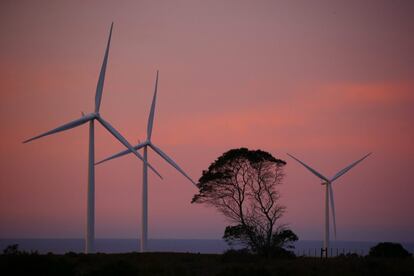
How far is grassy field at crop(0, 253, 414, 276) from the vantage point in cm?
5288

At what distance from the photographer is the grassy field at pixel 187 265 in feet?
173

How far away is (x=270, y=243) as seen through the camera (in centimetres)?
8075

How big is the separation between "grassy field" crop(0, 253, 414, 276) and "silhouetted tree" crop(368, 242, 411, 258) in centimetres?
1455

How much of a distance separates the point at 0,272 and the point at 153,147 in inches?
1687

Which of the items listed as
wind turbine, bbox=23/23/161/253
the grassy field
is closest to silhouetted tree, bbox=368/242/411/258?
the grassy field

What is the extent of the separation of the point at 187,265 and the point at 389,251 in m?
35.0

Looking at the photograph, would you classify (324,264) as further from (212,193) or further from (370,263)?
(212,193)

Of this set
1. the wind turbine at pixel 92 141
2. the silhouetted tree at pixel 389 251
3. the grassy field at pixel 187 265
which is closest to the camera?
the grassy field at pixel 187 265

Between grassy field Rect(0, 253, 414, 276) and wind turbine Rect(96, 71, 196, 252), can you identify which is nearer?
grassy field Rect(0, 253, 414, 276)

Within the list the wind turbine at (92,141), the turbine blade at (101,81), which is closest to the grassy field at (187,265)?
the wind turbine at (92,141)

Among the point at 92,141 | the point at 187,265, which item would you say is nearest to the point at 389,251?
the point at 187,265

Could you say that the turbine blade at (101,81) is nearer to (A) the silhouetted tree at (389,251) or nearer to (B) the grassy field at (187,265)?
(B) the grassy field at (187,265)

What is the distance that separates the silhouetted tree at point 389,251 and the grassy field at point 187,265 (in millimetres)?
14549

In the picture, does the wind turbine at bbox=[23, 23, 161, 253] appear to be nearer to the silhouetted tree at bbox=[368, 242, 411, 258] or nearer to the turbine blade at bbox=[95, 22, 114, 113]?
the turbine blade at bbox=[95, 22, 114, 113]
